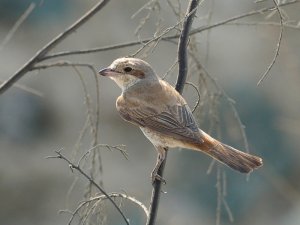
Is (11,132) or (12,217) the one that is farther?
(11,132)

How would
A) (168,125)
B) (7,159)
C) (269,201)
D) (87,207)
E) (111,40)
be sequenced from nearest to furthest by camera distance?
(87,207) < (168,125) < (269,201) < (7,159) < (111,40)

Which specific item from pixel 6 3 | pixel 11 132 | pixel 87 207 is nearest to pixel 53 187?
pixel 11 132

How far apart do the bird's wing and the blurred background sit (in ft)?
11.7

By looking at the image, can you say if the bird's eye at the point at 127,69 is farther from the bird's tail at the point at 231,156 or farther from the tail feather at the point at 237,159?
the tail feather at the point at 237,159

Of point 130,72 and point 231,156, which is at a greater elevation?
point 130,72

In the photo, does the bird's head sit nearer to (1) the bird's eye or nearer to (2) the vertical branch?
(1) the bird's eye

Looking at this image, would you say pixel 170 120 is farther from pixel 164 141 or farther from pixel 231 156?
pixel 231 156

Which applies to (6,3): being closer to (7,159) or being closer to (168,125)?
(7,159)

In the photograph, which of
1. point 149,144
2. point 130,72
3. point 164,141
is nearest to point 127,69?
point 130,72

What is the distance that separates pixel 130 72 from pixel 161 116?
0.30 metres

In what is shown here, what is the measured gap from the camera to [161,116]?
3586 millimetres

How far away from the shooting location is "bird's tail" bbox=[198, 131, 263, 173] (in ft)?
10.4

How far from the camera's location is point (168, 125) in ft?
11.7

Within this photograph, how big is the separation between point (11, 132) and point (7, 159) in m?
0.38
